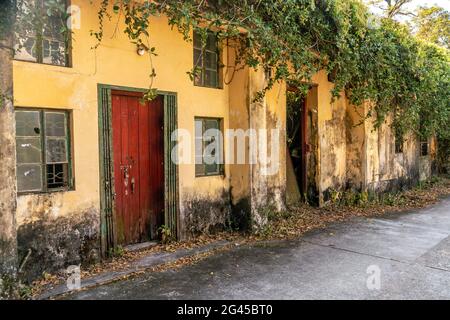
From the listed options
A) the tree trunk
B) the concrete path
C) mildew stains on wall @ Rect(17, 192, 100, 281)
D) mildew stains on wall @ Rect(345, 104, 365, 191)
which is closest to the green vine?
the tree trunk

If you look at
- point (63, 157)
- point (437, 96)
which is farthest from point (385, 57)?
point (63, 157)

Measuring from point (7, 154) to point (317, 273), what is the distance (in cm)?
376

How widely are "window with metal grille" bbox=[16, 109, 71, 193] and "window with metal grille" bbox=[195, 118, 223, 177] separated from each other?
2240 mm

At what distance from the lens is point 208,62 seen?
21.9ft

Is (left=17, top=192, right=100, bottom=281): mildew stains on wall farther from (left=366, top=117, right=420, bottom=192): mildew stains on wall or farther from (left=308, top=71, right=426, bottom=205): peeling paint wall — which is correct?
(left=366, top=117, right=420, bottom=192): mildew stains on wall

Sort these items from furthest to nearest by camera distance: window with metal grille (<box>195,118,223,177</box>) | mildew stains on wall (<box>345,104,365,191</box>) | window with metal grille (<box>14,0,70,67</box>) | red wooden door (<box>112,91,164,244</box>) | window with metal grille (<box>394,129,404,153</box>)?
window with metal grille (<box>394,129,404,153</box>)
mildew stains on wall (<box>345,104,365,191</box>)
window with metal grille (<box>195,118,223,177</box>)
red wooden door (<box>112,91,164,244</box>)
window with metal grille (<box>14,0,70,67</box>)

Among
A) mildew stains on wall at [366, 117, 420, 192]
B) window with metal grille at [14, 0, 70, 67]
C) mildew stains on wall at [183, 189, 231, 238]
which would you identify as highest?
window with metal grille at [14, 0, 70, 67]

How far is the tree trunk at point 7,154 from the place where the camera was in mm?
3809

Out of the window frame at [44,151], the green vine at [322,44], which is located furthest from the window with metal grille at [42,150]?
the green vine at [322,44]

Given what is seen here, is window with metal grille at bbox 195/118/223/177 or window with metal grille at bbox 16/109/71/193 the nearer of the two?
window with metal grille at bbox 16/109/71/193

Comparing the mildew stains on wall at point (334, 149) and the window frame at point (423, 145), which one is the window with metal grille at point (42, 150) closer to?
the mildew stains on wall at point (334, 149)

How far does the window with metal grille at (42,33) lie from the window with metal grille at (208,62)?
2.27m

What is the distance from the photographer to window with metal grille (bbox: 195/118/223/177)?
6453 millimetres

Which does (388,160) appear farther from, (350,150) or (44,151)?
(44,151)
